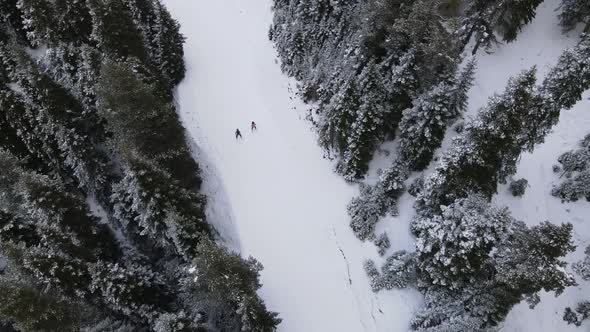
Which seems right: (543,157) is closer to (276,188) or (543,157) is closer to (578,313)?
(578,313)

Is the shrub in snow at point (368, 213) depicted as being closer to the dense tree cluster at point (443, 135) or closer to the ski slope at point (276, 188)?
the dense tree cluster at point (443, 135)

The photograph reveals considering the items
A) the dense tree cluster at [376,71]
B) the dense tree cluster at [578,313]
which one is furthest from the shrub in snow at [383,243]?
the dense tree cluster at [578,313]

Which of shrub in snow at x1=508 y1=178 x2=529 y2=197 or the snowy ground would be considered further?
shrub in snow at x1=508 y1=178 x2=529 y2=197

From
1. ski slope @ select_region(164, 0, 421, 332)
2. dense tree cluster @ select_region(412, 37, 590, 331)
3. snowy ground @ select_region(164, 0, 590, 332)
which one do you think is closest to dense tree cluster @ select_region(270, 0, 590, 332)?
dense tree cluster @ select_region(412, 37, 590, 331)

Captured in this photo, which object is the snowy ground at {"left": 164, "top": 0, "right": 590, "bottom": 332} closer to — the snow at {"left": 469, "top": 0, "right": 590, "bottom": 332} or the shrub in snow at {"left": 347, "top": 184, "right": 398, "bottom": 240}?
the snow at {"left": 469, "top": 0, "right": 590, "bottom": 332}

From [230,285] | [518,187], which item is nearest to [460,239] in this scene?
[518,187]

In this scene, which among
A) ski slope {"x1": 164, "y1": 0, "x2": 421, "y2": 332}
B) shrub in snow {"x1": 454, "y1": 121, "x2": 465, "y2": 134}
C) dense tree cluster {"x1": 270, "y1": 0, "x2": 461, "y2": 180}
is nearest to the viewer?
dense tree cluster {"x1": 270, "y1": 0, "x2": 461, "y2": 180}

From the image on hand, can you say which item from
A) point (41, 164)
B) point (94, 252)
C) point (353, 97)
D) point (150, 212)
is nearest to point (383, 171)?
point (353, 97)

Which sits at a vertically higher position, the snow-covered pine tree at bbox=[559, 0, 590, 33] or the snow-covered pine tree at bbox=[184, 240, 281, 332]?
the snow-covered pine tree at bbox=[559, 0, 590, 33]
